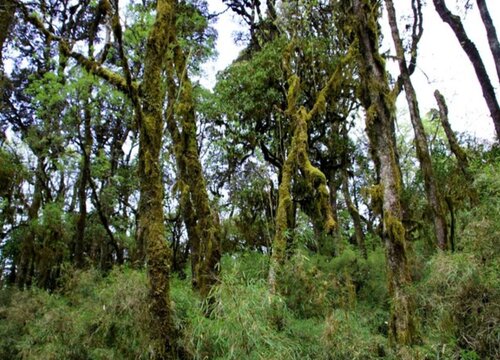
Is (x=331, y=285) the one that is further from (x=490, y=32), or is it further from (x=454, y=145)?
(x=490, y=32)

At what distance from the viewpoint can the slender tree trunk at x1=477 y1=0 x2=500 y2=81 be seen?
9383 millimetres

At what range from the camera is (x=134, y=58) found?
463 inches

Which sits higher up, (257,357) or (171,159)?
(171,159)

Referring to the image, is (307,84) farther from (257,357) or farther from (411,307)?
(257,357)

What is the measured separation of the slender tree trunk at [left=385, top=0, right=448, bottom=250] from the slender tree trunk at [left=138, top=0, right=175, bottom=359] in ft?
18.6

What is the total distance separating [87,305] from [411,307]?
628 centimetres

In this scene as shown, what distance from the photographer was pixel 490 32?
378 inches

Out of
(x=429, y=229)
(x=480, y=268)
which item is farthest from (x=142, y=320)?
(x=429, y=229)

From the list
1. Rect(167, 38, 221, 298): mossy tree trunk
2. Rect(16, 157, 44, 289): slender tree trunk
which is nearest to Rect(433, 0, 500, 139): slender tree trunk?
Rect(167, 38, 221, 298): mossy tree trunk

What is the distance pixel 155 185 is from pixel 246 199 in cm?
932

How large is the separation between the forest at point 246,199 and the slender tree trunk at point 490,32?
3 centimetres

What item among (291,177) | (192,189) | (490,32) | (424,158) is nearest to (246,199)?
(291,177)

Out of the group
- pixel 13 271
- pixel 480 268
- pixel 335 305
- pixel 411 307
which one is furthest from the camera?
pixel 13 271

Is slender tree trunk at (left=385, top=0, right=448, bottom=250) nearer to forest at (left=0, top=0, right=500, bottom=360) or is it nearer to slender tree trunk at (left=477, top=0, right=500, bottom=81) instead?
forest at (left=0, top=0, right=500, bottom=360)
